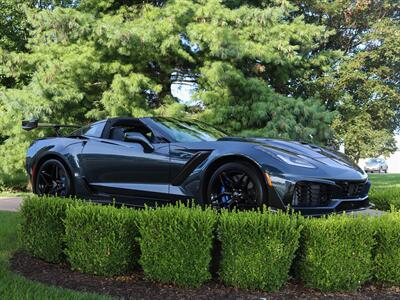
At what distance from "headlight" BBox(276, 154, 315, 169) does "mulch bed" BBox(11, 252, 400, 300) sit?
1.04m

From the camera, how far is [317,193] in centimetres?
417

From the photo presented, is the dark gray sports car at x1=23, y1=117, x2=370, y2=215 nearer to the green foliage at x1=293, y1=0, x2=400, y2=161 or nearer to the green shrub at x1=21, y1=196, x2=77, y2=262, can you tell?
the green shrub at x1=21, y1=196, x2=77, y2=262

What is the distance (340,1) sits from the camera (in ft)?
68.9

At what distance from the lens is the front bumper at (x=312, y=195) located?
4039 mm

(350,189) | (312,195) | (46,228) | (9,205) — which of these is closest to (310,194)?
(312,195)

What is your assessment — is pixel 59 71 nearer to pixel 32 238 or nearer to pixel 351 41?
pixel 32 238

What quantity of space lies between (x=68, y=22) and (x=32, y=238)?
7.72m

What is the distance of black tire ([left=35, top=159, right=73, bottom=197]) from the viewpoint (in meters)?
5.89

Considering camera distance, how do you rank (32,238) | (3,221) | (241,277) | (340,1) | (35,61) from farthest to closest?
1. (340,1)
2. (35,61)
3. (3,221)
4. (32,238)
5. (241,277)

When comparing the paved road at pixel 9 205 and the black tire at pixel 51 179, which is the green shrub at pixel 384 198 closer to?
the black tire at pixel 51 179

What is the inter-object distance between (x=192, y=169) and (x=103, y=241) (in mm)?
1127

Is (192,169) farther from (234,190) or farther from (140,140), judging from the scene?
(140,140)

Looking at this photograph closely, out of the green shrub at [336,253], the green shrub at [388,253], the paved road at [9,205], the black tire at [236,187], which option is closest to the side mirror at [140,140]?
the black tire at [236,187]

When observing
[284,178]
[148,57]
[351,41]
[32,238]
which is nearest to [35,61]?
[148,57]
